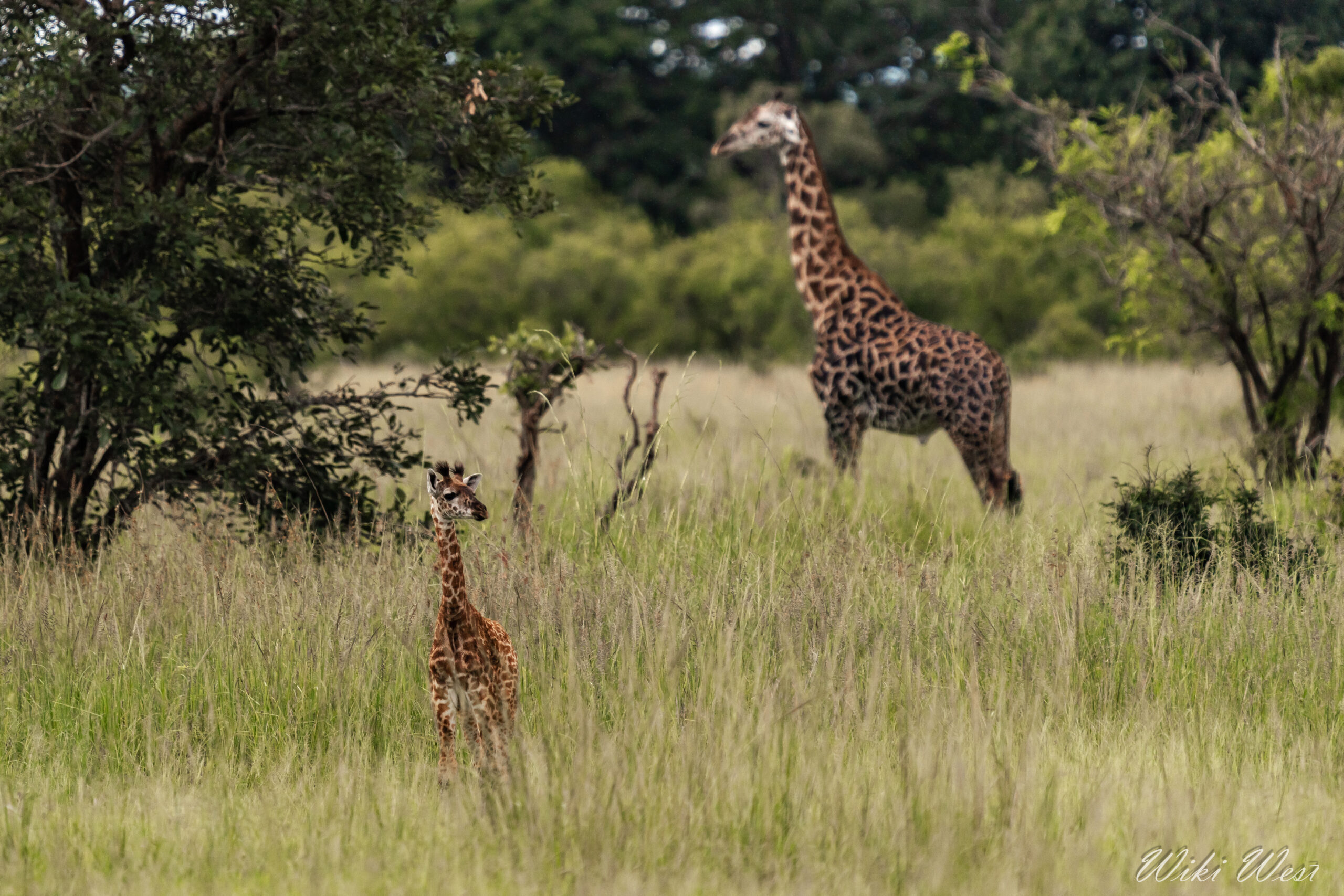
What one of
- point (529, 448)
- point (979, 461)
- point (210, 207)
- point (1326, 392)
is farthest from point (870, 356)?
point (1326, 392)

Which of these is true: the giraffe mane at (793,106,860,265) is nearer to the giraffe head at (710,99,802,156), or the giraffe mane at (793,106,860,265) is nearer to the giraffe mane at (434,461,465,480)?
the giraffe head at (710,99,802,156)

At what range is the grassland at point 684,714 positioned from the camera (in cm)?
361

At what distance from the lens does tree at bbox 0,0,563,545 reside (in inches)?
249

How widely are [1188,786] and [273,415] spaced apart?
4592 millimetres

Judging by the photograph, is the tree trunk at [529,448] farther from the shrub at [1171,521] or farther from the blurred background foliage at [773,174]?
the blurred background foliage at [773,174]

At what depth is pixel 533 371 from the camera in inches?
321

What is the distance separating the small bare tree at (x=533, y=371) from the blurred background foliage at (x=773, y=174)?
12.8m

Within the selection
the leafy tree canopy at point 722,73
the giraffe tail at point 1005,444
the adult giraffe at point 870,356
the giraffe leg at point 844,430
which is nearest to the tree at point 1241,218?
the adult giraffe at point 870,356

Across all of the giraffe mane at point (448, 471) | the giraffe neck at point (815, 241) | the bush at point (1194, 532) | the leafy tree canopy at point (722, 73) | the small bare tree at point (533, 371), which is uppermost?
the leafy tree canopy at point (722, 73)

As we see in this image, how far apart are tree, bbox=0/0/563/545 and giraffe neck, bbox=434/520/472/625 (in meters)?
2.53

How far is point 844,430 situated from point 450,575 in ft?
19.1

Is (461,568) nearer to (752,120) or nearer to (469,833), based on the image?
(469,833)

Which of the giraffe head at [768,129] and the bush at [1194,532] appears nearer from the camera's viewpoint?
the bush at [1194,532]

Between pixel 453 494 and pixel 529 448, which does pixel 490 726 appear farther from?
pixel 529 448
